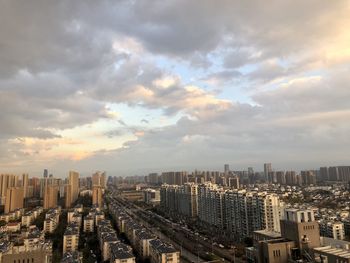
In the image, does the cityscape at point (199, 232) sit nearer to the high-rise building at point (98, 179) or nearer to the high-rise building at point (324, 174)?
the high-rise building at point (324, 174)

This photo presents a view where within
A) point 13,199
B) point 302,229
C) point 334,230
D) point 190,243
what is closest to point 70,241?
point 190,243

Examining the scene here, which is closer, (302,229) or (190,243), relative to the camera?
(302,229)

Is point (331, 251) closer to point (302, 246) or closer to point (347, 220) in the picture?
point (302, 246)

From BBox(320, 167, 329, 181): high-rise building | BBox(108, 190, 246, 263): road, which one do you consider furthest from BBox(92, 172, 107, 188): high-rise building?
BBox(108, 190, 246, 263): road

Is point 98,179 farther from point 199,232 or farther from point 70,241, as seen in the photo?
point 70,241

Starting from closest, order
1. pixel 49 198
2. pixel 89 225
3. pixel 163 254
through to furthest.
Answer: pixel 163 254 < pixel 89 225 < pixel 49 198

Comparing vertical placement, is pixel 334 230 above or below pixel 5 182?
below

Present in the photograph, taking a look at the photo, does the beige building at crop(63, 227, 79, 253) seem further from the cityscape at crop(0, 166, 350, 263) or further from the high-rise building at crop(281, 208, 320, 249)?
the high-rise building at crop(281, 208, 320, 249)

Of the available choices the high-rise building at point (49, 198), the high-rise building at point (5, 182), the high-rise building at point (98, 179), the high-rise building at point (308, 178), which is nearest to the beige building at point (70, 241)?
the high-rise building at point (49, 198)

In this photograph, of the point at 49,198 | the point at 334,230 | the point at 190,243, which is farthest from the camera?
the point at 49,198
